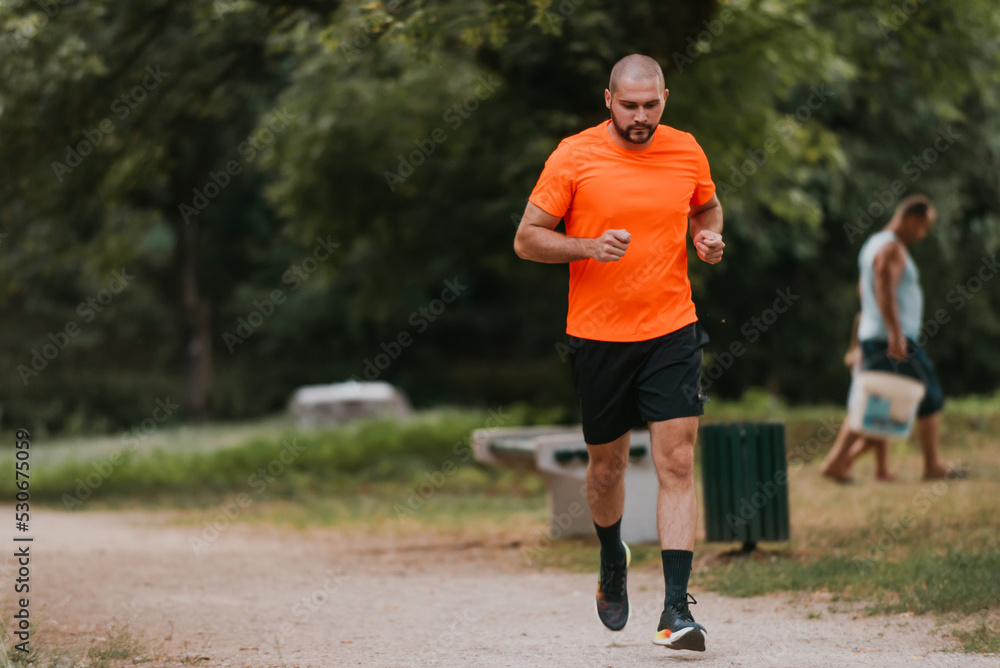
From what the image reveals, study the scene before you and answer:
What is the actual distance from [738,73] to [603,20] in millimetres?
1807

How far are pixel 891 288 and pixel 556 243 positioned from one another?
17.2 feet

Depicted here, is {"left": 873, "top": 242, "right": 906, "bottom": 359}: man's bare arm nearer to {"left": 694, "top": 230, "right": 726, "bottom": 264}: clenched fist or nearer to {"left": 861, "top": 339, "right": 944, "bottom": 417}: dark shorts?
{"left": 861, "top": 339, "right": 944, "bottom": 417}: dark shorts

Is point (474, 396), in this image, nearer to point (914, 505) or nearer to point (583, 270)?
point (914, 505)

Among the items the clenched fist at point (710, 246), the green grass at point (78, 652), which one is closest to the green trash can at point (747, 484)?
the clenched fist at point (710, 246)

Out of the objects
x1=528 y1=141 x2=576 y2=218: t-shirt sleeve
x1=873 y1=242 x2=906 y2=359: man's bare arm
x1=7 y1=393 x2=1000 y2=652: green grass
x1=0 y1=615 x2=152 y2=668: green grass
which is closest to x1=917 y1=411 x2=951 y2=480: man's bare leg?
x1=7 y1=393 x2=1000 y2=652: green grass

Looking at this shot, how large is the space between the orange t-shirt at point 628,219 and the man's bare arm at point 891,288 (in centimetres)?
470

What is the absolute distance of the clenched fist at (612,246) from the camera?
4.29 metres

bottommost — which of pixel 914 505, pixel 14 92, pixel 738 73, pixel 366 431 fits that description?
pixel 366 431

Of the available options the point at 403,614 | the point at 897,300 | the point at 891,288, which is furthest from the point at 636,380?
the point at 897,300

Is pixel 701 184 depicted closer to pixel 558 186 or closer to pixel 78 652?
pixel 558 186

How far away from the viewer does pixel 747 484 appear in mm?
7047

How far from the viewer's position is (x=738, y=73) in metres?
11.4

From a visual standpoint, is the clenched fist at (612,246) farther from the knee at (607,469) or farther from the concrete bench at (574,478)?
the concrete bench at (574,478)

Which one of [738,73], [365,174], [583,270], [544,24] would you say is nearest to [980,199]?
[738,73]
